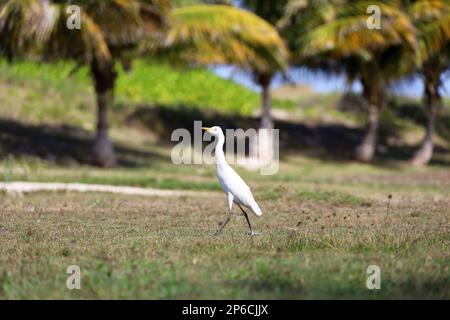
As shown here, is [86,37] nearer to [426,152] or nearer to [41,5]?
[41,5]

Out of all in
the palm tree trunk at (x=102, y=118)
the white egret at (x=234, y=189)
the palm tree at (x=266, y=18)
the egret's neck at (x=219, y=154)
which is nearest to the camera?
the white egret at (x=234, y=189)

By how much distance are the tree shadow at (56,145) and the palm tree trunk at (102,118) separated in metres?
0.37

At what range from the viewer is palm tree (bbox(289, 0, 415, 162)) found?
2762 centimetres

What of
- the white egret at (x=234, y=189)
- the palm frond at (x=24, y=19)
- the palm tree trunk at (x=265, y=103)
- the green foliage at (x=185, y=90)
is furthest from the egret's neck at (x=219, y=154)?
the green foliage at (x=185, y=90)

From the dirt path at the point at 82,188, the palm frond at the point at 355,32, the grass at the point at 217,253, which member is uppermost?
the palm frond at the point at 355,32

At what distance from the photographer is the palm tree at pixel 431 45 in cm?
2889

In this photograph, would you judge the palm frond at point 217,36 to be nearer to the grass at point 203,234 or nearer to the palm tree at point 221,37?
the palm tree at point 221,37

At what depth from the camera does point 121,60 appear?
24797 millimetres

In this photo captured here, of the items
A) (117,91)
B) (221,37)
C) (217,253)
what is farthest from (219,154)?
(117,91)

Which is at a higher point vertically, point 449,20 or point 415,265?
point 449,20

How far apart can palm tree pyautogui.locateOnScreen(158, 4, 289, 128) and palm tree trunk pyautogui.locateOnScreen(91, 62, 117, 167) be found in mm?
1878
